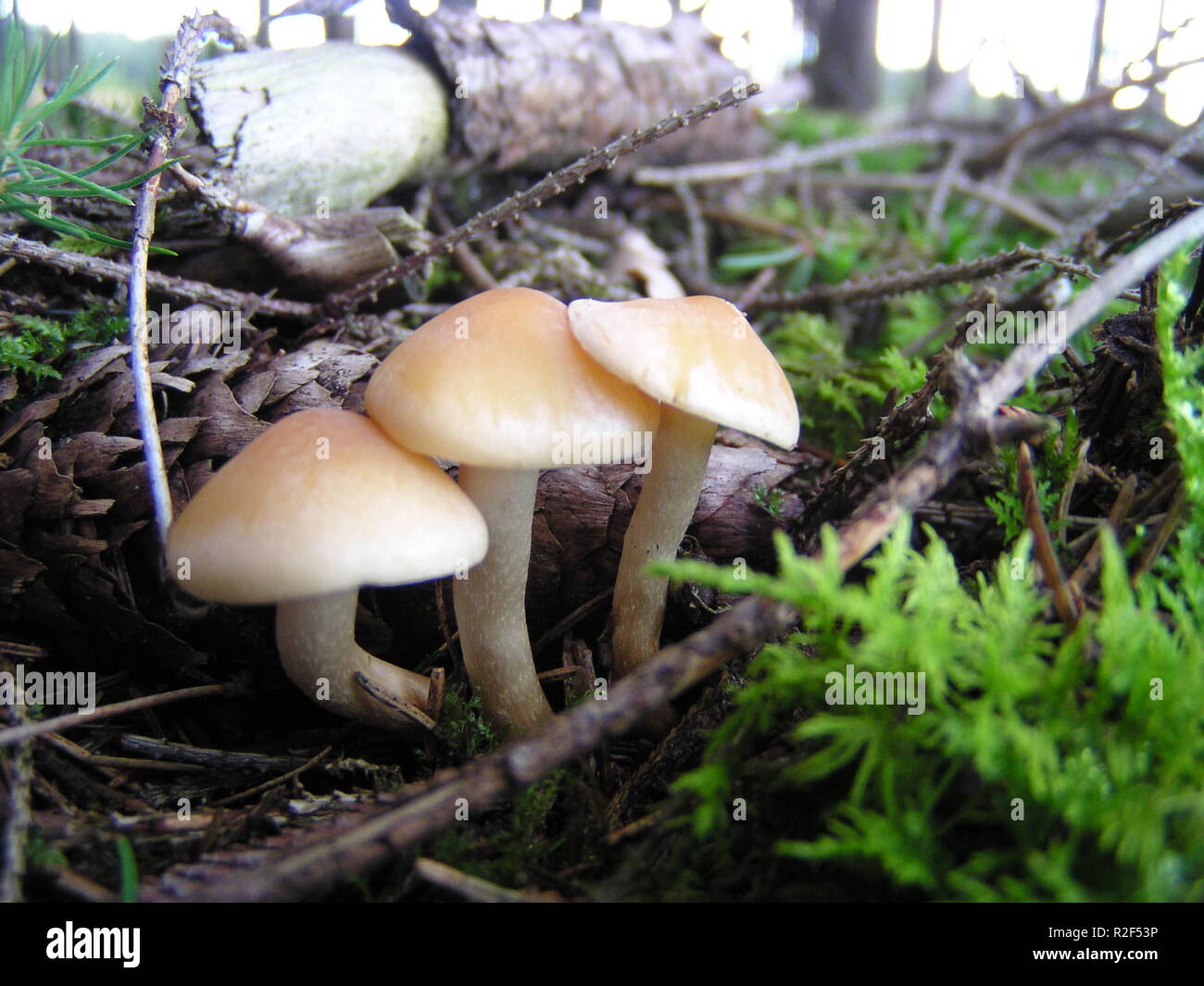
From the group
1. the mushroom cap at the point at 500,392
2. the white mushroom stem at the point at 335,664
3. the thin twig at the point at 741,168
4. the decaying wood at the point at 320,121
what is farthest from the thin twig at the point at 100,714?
the thin twig at the point at 741,168

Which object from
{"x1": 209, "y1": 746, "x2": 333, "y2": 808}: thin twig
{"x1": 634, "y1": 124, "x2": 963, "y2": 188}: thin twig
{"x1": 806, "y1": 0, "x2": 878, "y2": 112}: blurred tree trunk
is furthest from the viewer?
{"x1": 806, "y1": 0, "x2": 878, "y2": 112}: blurred tree trunk

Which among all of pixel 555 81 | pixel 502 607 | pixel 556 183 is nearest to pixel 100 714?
pixel 502 607

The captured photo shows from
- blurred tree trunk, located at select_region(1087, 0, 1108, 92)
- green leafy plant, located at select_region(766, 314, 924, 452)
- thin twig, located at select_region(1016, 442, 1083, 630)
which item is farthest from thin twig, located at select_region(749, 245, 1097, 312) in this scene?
blurred tree trunk, located at select_region(1087, 0, 1108, 92)

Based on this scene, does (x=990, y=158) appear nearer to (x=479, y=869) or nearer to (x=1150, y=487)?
(x=1150, y=487)

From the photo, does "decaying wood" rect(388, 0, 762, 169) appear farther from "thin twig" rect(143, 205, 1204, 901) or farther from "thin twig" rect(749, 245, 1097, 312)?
"thin twig" rect(143, 205, 1204, 901)

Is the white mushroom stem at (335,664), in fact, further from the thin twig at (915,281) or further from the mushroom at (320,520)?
the thin twig at (915,281)
